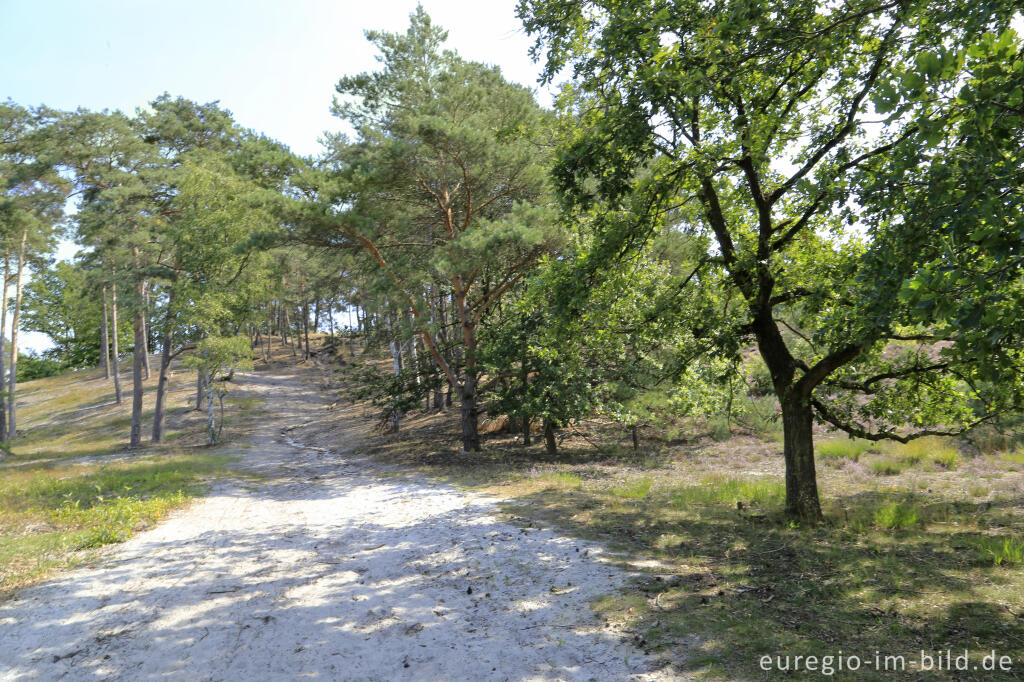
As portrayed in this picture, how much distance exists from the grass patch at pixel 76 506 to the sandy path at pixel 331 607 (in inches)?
23.0

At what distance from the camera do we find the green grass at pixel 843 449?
48.5 feet

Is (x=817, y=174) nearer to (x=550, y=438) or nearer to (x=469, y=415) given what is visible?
(x=550, y=438)

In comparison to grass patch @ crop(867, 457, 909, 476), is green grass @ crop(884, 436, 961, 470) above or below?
above

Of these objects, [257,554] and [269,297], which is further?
[269,297]

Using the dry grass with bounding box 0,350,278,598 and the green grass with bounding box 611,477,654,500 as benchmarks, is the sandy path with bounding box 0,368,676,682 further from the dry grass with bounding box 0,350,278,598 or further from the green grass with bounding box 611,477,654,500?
the green grass with bounding box 611,477,654,500

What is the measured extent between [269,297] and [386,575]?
70.1 ft

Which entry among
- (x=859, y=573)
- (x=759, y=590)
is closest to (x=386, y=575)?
(x=759, y=590)

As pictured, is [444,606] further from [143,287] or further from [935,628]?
[143,287]

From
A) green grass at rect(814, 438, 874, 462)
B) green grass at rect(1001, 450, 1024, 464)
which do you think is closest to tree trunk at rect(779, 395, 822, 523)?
green grass at rect(814, 438, 874, 462)

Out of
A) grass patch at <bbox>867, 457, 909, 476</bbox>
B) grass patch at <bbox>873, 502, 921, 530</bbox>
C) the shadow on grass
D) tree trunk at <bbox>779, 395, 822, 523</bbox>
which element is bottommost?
grass patch at <bbox>867, 457, 909, 476</bbox>

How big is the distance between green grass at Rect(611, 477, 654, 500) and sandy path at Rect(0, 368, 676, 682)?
3113mm

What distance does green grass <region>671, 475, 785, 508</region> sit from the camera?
390 inches

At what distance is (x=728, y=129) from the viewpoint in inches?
294

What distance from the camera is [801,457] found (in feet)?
26.1
